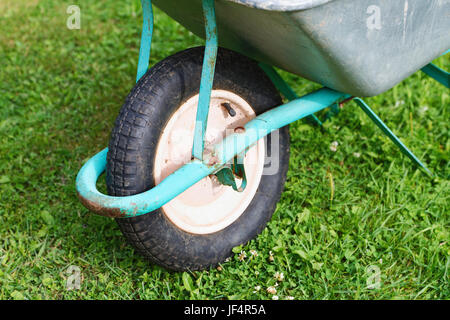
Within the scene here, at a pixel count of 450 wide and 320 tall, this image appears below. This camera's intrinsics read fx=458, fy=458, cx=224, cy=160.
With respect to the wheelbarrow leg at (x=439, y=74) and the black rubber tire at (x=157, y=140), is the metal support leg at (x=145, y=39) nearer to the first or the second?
the black rubber tire at (x=157, y=140)

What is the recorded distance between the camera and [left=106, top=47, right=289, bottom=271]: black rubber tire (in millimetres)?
1546

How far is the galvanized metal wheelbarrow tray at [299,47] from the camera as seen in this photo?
136 cm

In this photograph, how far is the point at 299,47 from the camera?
147 cm

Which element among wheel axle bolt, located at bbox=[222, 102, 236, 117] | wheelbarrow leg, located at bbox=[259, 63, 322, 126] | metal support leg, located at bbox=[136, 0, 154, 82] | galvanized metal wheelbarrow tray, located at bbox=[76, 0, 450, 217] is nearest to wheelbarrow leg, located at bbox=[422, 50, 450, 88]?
galvanized metal wheelbarrow tray, located at bbox=[76, 0, 450, 217]

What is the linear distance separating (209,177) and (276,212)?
1.35 feet

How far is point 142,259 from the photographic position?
6.35ft

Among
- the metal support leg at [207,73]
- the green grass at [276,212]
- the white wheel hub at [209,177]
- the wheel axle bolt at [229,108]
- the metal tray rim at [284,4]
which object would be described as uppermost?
the metal tray rim at [284,4]

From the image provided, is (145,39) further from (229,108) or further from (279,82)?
(279,82)

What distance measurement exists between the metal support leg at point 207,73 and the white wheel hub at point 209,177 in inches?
6.3

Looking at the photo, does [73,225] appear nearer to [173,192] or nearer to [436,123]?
[173,192]

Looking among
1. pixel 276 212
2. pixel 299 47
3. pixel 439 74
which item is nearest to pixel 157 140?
pixel 299 47

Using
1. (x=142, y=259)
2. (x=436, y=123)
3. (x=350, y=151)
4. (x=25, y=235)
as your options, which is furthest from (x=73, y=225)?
(x=436, y=123)

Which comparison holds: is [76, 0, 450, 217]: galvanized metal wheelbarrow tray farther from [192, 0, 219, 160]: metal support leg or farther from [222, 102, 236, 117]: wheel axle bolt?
[222, 102, 236, 117]: wheel axle bolt

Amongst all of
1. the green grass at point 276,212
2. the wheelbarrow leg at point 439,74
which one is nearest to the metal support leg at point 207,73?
the green grass at point 276,212
